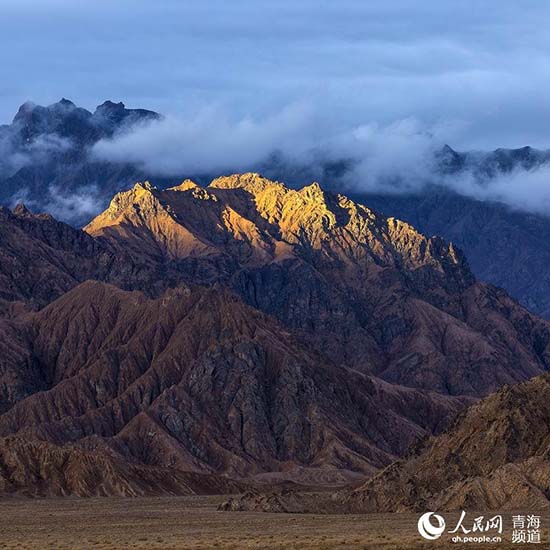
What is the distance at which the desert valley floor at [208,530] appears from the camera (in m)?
115

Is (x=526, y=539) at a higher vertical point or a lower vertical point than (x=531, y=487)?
higher

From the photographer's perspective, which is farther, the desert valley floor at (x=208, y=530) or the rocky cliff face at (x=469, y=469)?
the rocky cliff face at (x=469, y=469)

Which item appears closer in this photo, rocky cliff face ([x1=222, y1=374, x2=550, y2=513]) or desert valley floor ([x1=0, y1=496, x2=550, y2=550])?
desert valley floor ([x1=0, y1=496, x2=550, y2=550])

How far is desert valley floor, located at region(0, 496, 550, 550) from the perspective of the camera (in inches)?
4510

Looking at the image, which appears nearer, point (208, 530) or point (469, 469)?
point (208, 530)

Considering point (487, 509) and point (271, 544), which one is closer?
point (271, 544)

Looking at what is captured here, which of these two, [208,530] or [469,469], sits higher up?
[208,530]

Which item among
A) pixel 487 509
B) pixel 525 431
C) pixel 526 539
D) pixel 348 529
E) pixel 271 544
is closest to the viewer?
pixel 526 539

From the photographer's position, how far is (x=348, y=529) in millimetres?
132500

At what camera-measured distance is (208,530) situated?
13775cm

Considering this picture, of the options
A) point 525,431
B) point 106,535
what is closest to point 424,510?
point 525,431

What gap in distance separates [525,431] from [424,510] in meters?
21.9

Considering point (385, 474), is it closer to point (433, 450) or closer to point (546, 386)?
point (433, 450)

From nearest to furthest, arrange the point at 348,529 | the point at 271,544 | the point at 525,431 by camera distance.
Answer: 1. the point at 271,544
2. the point at 348,529
3. the point at 525,431
